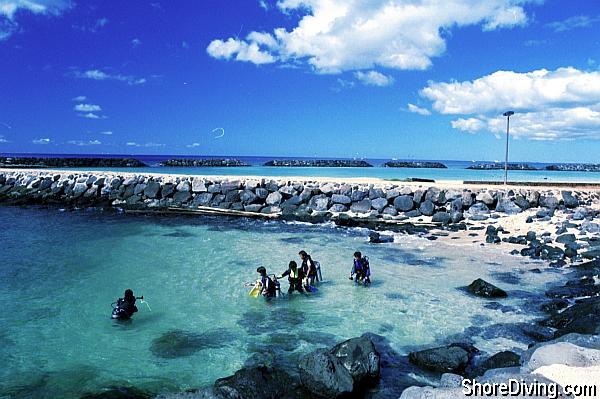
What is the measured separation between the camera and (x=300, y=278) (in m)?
11.4

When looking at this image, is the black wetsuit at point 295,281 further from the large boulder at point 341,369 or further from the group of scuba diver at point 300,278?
the large boulder at point 341,369

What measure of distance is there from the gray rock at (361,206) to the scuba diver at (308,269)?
12.6 m

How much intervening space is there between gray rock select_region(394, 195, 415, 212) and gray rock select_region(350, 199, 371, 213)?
155 cm

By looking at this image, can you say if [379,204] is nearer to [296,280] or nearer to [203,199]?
[203,199]

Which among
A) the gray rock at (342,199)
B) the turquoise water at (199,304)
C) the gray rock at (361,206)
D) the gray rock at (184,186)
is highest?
the gray rock at (184,186)

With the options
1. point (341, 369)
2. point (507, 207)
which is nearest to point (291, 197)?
point (507, 207)

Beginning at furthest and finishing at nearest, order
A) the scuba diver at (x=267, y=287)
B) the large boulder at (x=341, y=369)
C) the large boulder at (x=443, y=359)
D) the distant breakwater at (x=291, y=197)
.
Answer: the distant breakwater at (x=291, y=197) < the scuba diver at (x=267, y=287) < the large boulder at (x=443, y=359) < the large boulder at (x=341, y=369)

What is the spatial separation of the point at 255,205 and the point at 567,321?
753 inches

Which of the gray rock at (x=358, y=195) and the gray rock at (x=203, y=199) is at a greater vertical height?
the gray rock at (x=358, y=195)

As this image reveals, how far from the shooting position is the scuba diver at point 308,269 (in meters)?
11.6

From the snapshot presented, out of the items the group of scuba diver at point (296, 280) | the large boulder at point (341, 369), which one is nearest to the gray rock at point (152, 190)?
the group of scuba diver at point (296, 280)

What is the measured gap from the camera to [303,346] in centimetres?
816

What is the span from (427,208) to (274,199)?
9.30 meters

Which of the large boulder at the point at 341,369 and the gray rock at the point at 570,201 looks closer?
the large boulder at the point at 341,369
